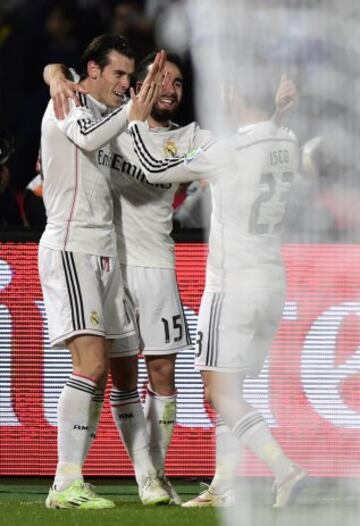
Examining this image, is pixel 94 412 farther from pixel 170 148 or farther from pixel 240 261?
pixel 170 148

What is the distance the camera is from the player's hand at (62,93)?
23.8ft

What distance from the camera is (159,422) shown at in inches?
300

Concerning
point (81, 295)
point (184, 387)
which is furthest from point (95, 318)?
point (184, 387)

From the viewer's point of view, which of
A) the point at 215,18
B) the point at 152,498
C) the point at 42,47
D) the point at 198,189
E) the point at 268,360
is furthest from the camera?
the point at 42,47

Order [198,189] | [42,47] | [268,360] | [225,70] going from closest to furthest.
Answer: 1. [225,70]
2. [268,360]
3. [198,189]
4. [42,47]

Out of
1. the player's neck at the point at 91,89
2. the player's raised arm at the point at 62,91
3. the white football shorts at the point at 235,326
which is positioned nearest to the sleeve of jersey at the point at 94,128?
the player's raised arm at the point at 62,91

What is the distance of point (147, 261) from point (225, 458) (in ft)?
3.34

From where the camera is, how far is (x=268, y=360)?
8.28 metres

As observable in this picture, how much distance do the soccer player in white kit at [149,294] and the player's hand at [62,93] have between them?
0.36 meters

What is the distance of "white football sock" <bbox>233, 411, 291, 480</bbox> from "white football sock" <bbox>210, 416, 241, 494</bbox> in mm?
419

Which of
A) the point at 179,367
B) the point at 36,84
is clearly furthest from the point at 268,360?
the point at 36,84

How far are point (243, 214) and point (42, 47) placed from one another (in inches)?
178

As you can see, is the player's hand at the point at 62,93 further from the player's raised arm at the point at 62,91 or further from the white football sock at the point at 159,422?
the white football sock at the point at 159,422

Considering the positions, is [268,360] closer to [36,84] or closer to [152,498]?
[152,498]
